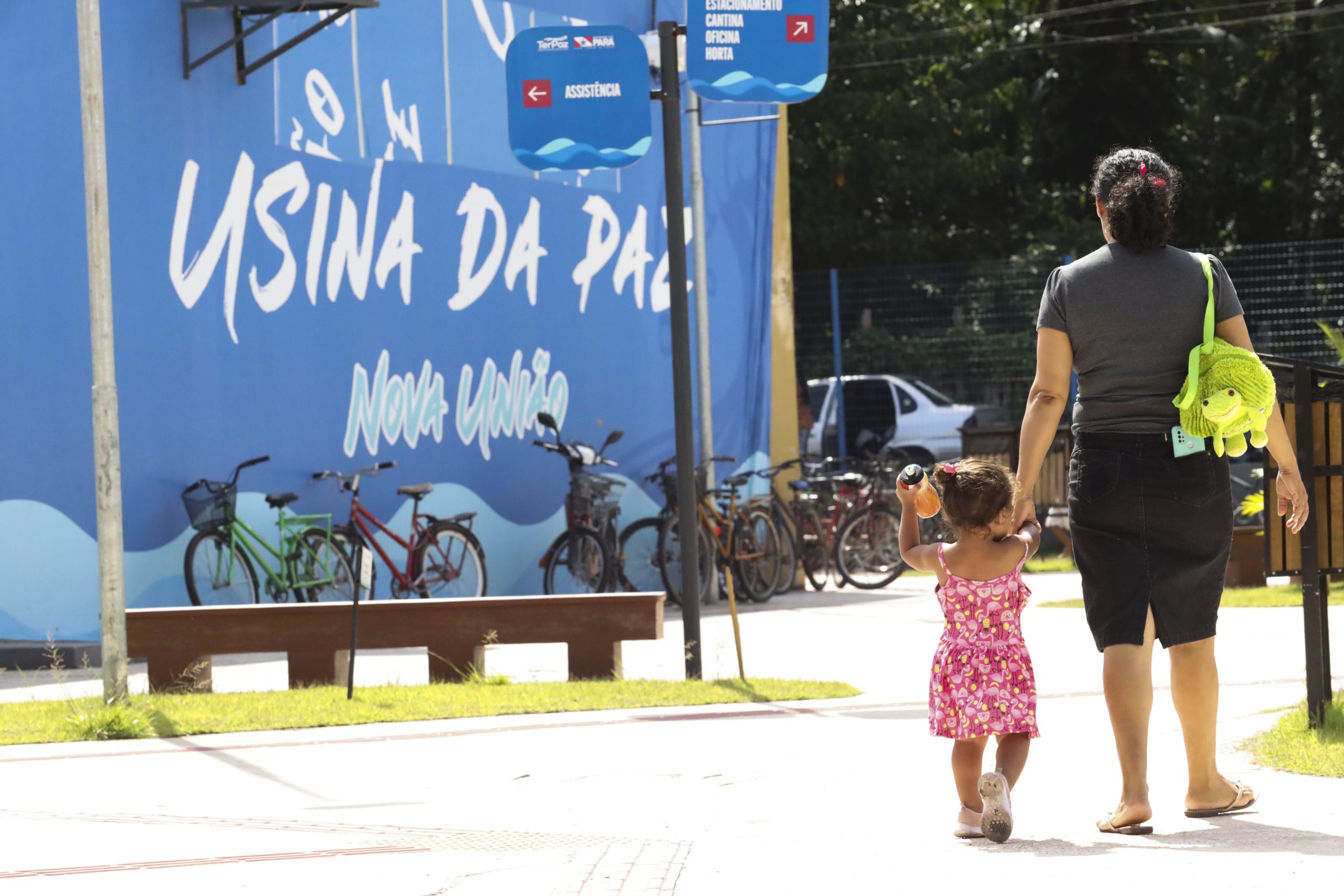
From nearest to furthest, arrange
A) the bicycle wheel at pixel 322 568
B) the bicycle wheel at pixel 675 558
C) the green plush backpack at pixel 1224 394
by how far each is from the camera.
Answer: the green plush backpack at pixel 1224 394 < the bicycle wheel at pixel 322 568 < the bicycle wheel at pixel 675 558

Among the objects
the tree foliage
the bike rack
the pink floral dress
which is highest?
the tree foliage

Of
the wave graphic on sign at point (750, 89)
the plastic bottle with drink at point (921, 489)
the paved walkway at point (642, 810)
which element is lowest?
the paved walkway at point (642, 810)

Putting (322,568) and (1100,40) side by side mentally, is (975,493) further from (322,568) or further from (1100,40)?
(1100,40)

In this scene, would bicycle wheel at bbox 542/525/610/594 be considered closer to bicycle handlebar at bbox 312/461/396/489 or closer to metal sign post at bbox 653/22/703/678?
bicycle handlebar at bbox 312/461/396/489

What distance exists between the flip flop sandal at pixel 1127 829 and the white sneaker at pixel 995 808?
1.10 ft

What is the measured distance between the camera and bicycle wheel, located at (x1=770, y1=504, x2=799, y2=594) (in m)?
15.4

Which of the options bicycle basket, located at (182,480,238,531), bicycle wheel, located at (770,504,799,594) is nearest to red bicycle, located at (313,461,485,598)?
bicycle basket, located at (182,480,238,531)

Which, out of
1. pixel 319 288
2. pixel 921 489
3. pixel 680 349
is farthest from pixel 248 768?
pixel 319 288

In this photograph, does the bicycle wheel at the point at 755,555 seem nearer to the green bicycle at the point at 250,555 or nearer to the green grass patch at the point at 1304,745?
the green bicycle at the point at 250,555

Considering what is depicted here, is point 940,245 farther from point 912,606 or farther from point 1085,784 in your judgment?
point 1085,784

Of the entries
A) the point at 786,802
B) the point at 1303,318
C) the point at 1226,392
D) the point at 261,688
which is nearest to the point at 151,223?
the point at 261,688

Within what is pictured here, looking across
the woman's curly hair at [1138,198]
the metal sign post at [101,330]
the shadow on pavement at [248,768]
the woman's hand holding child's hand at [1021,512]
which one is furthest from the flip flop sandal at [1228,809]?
the metal sign post at [101,330]

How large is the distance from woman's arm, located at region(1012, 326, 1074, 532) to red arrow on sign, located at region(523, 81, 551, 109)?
503 cm

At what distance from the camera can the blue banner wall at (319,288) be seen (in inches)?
433
